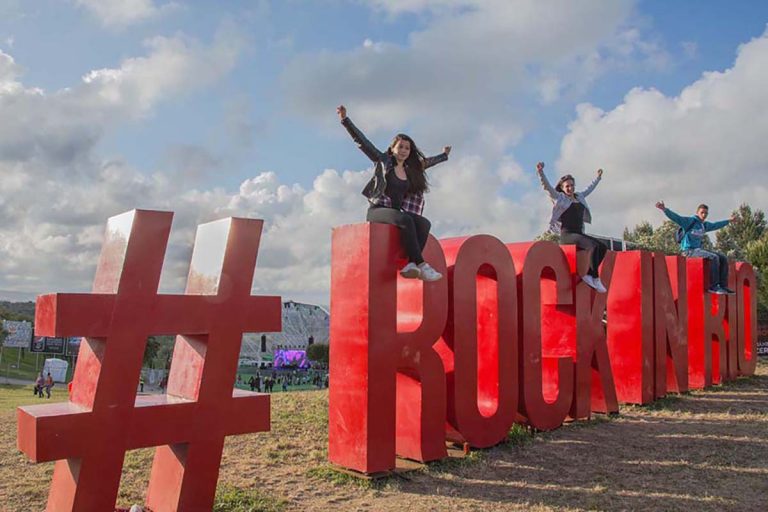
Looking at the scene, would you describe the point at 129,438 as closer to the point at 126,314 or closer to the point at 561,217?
the point at 126,314

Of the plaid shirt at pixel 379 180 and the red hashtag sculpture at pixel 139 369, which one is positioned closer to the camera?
the red hashtag sculpture at pixel 139 369

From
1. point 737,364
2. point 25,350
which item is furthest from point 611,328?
point 25,350

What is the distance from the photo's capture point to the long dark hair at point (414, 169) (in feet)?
22.4

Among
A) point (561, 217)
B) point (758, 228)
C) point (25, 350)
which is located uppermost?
point (758, 228)

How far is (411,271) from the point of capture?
643 centimetres

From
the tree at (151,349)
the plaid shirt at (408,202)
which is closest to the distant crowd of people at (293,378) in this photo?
the tree at (151,349)

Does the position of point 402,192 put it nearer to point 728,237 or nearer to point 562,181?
point 562,181

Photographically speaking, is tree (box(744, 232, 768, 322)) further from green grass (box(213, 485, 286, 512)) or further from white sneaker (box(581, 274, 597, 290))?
green grass (box(213, 485, 286, 512))

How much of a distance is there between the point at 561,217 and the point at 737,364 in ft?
21.5

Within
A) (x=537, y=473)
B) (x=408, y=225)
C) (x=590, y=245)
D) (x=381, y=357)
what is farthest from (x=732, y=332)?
(x=381, y=357)

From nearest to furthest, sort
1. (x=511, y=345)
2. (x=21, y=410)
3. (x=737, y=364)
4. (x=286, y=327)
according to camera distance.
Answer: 1. (x=21, y=410)
2. (x=511, y=345)
3. (x=737, y=364)
4. (x=286, y=327)

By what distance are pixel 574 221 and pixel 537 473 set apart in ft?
12.7

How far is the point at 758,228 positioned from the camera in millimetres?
45281

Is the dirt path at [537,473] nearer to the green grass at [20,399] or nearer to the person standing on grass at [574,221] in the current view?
the person standing on grass at [574,221]
